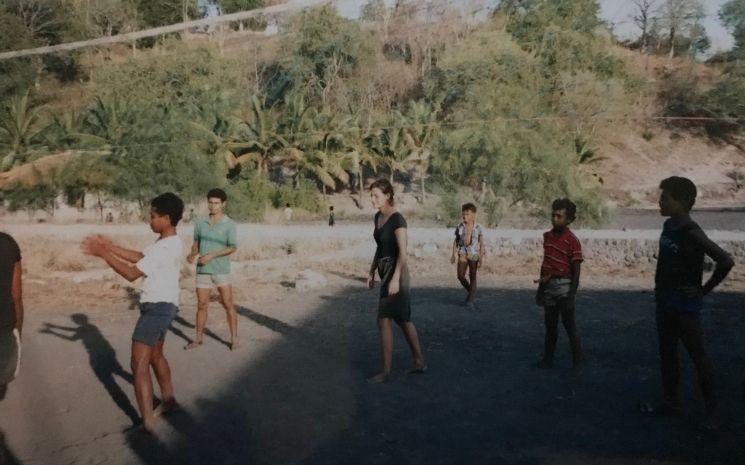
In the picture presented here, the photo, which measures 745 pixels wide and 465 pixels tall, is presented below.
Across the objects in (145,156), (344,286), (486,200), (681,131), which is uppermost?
(681,131)

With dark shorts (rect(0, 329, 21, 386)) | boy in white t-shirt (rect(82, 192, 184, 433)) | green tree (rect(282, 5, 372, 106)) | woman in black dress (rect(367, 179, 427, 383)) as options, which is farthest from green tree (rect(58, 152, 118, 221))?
green tree (rect(282, 5, 372, 106))

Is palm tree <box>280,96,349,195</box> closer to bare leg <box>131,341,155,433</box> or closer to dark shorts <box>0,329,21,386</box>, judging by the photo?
bare leg <box>131,341,155,433</box>

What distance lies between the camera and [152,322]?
12.9ft

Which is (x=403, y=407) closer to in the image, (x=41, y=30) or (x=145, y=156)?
(x=145, y=156)

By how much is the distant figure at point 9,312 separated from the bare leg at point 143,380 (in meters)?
0.77

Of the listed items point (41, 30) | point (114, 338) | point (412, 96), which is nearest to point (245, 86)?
point (412, 96)

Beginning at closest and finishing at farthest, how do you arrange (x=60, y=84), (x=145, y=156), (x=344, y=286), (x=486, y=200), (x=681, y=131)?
(x=344, y=286), (x=486, y=200), (x=145, y=156), (x=681, y=131), (x=60, y=84)

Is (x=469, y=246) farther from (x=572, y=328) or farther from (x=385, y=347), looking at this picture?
(x=385, y=347)

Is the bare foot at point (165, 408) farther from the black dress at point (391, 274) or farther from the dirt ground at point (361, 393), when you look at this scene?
the black dress at point (391, 274)

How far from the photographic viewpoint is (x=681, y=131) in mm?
47438

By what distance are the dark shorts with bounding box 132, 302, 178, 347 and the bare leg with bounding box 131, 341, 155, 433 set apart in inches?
1.8

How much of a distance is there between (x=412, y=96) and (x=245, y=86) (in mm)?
14353

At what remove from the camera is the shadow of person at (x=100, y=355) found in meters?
4.66

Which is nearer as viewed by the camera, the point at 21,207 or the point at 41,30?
the point at 21,207
